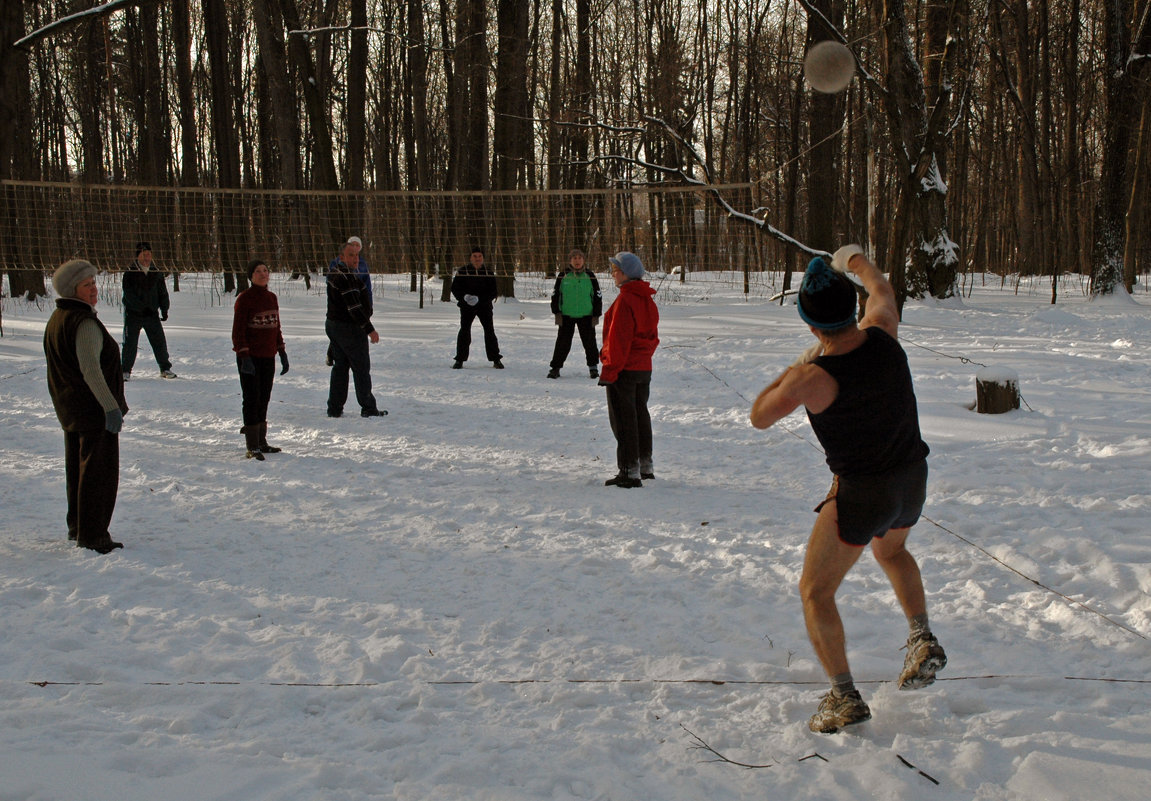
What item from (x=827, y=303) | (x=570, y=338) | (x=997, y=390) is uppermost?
(x=827, y=303)

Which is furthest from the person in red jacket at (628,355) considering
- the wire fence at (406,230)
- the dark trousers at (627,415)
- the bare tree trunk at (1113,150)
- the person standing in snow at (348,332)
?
the bare tree trunk at (1113,150)

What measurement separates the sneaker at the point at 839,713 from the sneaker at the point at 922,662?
226mm

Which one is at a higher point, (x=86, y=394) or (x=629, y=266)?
(x=629, y=266)

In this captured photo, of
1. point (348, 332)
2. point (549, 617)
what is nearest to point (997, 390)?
point (549, 617)

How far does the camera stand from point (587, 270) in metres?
12.1

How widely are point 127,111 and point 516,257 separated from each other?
1208 inches

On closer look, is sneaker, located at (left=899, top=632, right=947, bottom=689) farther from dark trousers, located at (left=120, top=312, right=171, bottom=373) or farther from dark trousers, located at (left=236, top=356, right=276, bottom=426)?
dark trousers, located at (left=120, top=312, right=171, bottom=373)

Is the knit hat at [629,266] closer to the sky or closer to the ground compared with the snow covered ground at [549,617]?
closer to the sky

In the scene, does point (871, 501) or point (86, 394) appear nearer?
point (871, 501)

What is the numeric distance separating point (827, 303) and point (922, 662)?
1.41m

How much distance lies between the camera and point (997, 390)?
8.66m

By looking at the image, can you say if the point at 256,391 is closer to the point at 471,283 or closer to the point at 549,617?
the point at 549,617

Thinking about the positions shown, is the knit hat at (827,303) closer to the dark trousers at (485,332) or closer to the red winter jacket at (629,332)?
the red winter jacket at (629,332)

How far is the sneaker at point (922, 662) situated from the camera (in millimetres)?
3408
